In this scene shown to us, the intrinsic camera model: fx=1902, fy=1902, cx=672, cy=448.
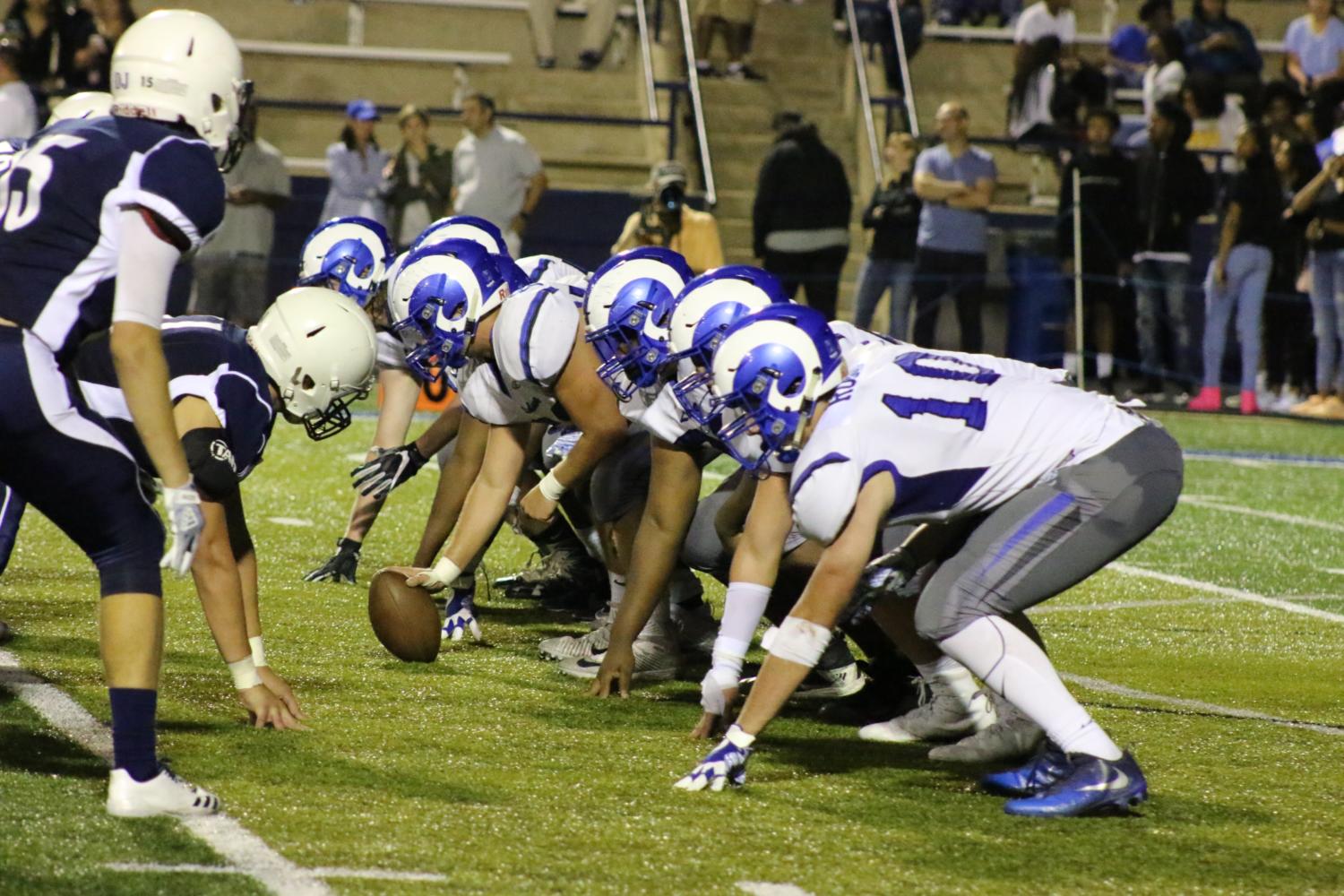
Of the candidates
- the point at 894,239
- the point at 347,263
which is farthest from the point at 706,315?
the point at 894,239

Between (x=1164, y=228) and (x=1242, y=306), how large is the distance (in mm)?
938

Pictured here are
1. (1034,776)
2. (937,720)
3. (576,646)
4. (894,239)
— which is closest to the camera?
(1034,776)

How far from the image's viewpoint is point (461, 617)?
6.55m

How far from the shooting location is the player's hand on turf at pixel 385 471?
6699 mm

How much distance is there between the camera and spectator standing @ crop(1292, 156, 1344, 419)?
13.7 m

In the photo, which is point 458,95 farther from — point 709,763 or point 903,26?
point 709,763

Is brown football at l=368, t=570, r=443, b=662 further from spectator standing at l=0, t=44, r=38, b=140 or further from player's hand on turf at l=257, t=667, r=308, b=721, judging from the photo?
spectator standing at l=0, t=44, r=38, b=140

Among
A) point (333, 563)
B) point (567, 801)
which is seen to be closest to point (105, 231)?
point (567, 801)

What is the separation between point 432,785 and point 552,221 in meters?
11.8

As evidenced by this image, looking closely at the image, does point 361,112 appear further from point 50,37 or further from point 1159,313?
point 1159,313

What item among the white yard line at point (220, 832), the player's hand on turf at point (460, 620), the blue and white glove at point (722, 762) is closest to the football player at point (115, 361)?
the white yard line at point (220, 832)

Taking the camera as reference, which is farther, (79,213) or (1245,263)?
(1245,263)

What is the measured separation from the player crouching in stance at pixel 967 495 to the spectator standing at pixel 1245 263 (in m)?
9.97

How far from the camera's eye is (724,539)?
18.4 ft
